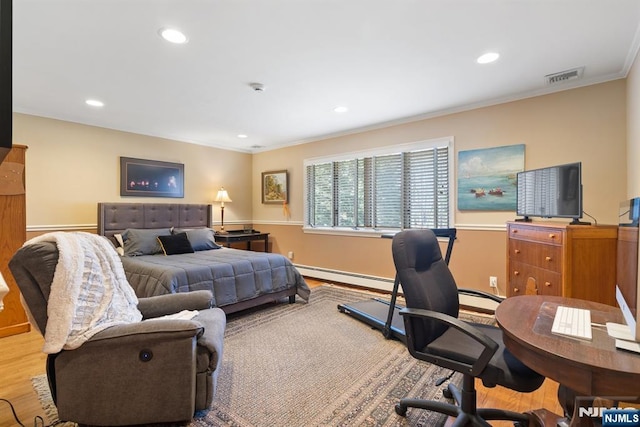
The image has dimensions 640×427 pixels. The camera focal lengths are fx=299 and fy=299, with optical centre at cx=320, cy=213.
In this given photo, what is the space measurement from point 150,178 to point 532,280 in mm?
5106

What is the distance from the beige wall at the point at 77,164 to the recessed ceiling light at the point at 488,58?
14.9 feet

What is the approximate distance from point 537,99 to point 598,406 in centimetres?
311

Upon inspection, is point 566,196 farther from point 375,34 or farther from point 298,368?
point 298,368

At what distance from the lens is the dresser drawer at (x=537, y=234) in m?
2.34

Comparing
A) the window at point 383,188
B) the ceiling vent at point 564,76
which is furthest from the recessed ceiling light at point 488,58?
the window at point 383,188

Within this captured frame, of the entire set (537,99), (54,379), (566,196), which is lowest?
(54,379)

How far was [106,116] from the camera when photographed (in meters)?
3.92

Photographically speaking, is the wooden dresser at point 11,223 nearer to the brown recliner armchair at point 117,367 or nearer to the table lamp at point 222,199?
the brown recliner armchair at point 117,367

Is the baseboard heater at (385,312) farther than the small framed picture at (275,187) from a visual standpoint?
No

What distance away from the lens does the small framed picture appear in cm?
559

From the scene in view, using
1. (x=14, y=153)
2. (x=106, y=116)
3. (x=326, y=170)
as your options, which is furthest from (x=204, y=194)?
(x=14, y=153)

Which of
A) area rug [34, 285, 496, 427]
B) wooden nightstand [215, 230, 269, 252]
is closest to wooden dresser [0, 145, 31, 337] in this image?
area rug [34, 285, 496, 427]

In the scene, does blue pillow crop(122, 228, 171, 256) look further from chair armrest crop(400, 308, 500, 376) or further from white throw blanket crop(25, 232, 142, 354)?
chair armrest crop(400, 308, 500, 376)

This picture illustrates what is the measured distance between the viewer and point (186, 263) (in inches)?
128
